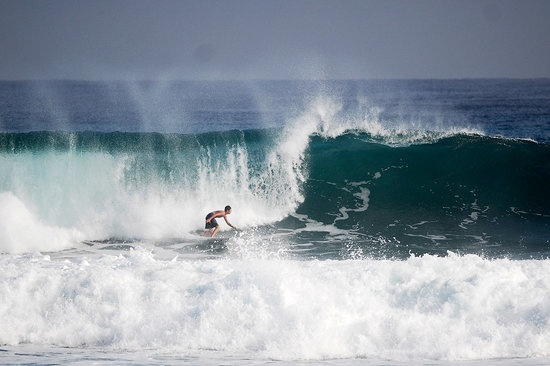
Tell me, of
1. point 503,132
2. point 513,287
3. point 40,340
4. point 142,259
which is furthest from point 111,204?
point 503,132

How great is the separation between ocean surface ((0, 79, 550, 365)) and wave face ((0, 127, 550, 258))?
55 mm

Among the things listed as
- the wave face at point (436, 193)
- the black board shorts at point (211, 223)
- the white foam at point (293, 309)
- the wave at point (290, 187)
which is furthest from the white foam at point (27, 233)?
the wave face at point (436, 193)

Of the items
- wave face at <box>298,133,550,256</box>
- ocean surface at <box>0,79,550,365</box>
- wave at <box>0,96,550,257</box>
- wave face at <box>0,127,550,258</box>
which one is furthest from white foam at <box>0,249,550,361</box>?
wave face at <box>298,133,550,256</box>

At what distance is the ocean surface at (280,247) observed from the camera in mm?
6699

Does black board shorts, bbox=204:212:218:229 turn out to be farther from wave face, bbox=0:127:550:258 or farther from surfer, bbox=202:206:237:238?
wave face, bbox=0:127:550:258

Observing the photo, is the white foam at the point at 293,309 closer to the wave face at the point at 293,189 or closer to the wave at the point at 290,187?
the wave face at the point at 293,189

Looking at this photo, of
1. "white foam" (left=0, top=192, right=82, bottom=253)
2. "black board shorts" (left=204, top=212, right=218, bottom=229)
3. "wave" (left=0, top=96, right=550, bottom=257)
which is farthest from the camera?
"wave" (left=0, top=96, right=550, bottom=257)

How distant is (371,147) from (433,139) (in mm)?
1966

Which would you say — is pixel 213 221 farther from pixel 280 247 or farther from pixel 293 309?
pixel 293 309

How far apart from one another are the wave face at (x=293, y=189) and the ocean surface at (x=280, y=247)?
0.05m

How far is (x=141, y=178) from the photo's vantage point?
1424 cm

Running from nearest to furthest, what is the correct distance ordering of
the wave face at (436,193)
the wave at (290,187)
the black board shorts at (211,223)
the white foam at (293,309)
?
1. the white foam at (293,309)
2. the black board shorts at (211,223)
3. the wave face at (436,193)
4. the wave at (290,187)

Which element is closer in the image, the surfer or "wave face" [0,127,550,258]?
the surfer

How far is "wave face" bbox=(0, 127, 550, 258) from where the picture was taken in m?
12.2
